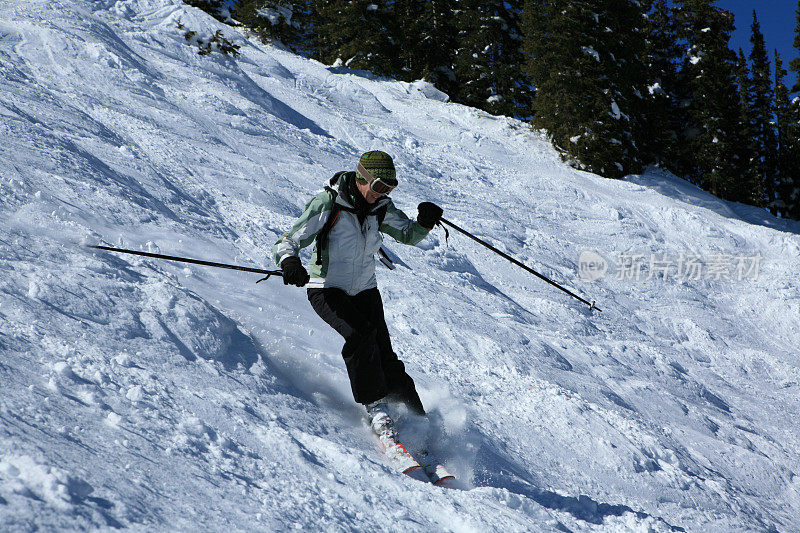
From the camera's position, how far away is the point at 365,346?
373 cm

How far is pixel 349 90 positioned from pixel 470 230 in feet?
27.7

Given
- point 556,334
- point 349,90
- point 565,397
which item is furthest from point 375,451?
point 349,90

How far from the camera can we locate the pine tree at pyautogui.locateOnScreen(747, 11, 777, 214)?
942 inches

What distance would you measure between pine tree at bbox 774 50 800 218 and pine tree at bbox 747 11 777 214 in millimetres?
285

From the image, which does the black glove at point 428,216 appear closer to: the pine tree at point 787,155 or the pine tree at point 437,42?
the pine tree at point 437,42

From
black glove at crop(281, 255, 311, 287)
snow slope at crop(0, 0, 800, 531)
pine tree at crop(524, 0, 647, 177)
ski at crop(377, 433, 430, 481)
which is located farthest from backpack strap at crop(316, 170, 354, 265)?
pine tree at crop(524, 0, 647, 177)

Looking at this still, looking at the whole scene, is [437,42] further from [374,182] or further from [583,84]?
[374,182]

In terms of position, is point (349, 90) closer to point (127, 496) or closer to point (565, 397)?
point (565, 397)

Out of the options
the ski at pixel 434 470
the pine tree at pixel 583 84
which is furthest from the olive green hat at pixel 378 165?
the pine tree at pixel 583 84

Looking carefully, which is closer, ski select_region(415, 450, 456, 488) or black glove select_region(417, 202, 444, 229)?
ski select_region(415, 450, 456, 488)

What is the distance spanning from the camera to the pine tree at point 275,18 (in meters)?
27.7

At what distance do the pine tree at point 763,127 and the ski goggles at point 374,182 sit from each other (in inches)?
962

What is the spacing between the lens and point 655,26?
85.0ft

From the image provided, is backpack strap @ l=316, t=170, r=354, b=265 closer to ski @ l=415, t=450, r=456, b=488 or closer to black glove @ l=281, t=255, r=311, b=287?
black glove @ l=281, t=255, r=311, b=287
